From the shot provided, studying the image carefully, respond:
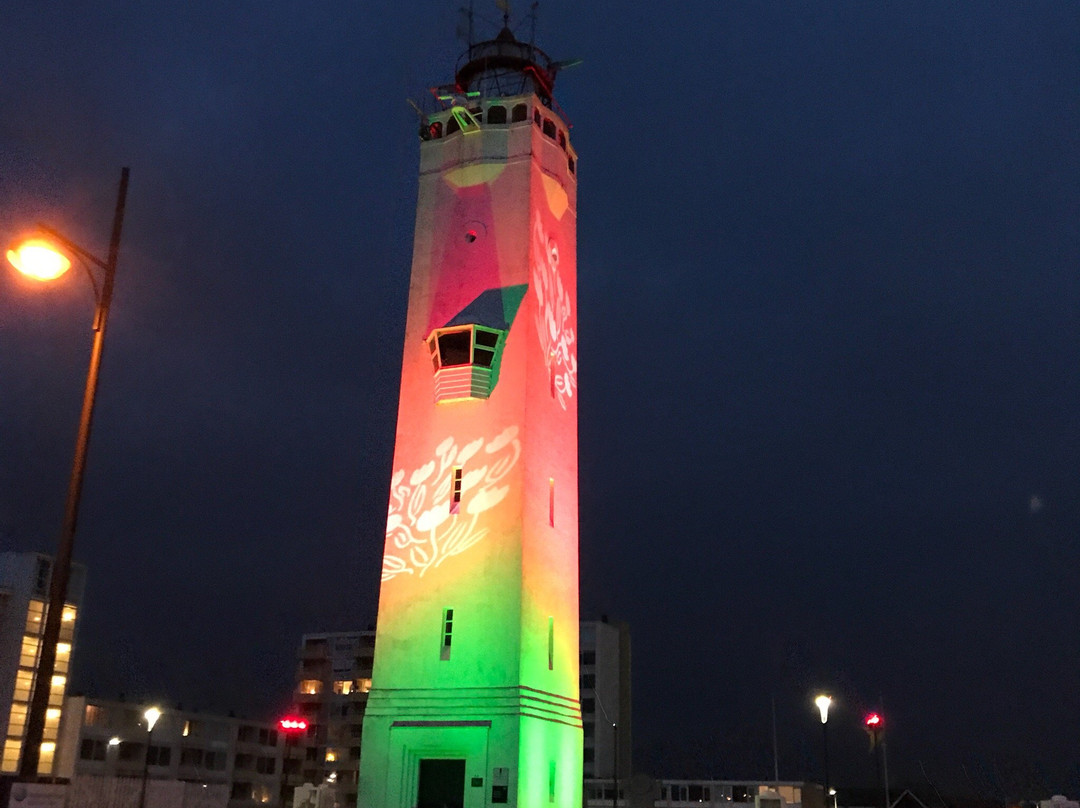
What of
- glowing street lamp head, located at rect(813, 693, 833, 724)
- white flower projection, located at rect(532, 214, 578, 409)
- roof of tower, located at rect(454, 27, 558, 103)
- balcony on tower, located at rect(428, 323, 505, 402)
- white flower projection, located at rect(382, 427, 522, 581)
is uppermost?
roof of tower, located at rect(454, 27, 558, 103)

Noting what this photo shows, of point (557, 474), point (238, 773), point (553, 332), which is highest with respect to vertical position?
point (553, 332)

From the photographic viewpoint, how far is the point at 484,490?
102ft

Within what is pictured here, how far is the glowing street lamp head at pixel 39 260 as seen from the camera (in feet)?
36.7

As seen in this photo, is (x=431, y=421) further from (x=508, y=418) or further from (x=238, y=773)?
(x=238, y=773)

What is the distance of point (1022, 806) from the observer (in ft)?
225

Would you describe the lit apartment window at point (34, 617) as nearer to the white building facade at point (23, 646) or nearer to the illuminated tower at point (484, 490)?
the white building facade at point (23, 646)

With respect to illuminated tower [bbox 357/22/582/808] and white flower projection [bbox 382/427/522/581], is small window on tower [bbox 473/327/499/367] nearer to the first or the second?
illuminated tower [bbox 357/22/582/808]

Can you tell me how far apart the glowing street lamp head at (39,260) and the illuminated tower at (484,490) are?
20.1 metres

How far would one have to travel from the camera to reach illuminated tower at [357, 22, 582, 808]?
95.3 ft

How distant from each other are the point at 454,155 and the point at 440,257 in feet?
12.9

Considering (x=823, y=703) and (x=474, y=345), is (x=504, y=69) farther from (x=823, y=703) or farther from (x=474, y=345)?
(x=823, y=703)

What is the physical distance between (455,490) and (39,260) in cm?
2083

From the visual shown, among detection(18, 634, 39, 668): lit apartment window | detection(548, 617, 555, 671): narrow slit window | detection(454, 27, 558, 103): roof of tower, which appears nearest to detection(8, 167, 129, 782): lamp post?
detection(548, 617, 555, 671): narrow slit window

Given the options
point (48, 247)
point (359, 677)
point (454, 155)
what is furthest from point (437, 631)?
point (359, 677)
